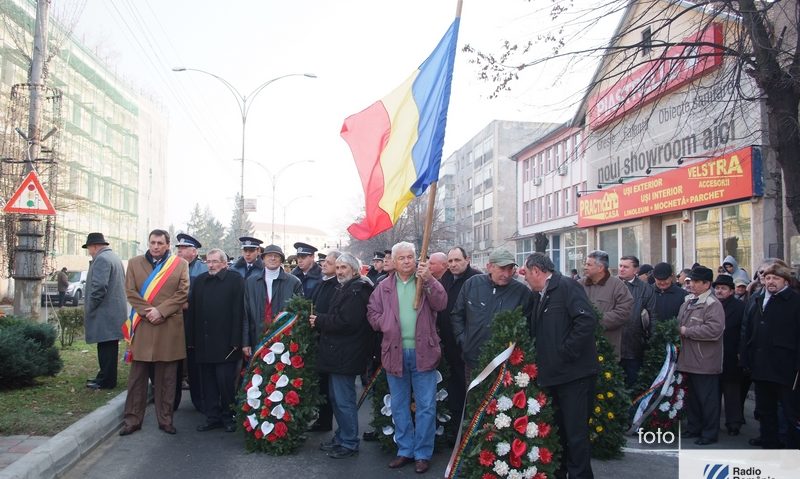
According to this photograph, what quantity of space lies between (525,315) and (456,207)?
69.3 metres

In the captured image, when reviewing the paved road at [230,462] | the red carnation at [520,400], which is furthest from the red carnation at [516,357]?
the paved road at [230,462]

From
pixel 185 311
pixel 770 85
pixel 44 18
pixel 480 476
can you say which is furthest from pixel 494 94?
pixel 44 18

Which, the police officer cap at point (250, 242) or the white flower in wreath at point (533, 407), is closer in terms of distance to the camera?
the white flower in wreath at point (533, 407)

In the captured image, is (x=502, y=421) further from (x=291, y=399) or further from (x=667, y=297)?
(x=667, y=297)

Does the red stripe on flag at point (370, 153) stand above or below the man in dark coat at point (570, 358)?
above

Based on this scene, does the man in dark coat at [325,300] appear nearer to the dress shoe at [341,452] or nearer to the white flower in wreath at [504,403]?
the dress shoe at [341,452]

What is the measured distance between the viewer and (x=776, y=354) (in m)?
6.23

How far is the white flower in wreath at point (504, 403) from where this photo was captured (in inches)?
194

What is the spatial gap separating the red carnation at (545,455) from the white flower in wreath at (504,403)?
1.28 ft

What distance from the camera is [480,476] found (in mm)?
4902

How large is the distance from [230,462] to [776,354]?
17.4 ft

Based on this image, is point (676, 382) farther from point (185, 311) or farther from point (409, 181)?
point (185, 311)

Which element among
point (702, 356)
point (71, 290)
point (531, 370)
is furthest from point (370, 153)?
point (71, 290)

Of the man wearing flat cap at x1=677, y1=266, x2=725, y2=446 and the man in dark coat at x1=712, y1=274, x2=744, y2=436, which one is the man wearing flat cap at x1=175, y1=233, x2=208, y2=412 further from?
the man in dark coat at x1=712, y1=274, x2=744, y2=436
